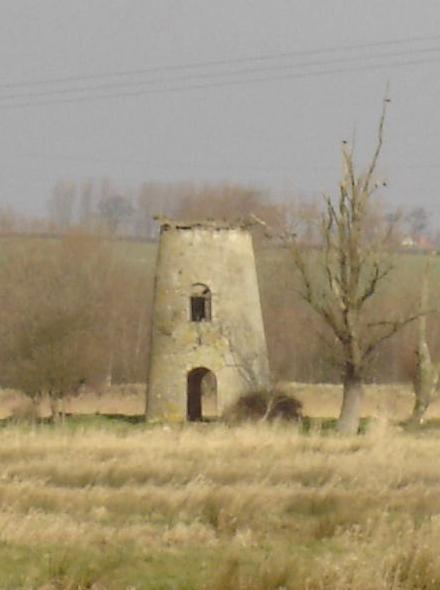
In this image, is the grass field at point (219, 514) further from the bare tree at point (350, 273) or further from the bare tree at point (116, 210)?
the bare tree at point (116, 210)

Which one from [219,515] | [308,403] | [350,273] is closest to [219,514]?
[219,515]

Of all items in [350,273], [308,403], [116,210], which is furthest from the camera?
[116,210]

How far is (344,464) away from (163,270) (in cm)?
1342

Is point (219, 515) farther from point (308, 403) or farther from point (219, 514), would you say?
point (308, 403)

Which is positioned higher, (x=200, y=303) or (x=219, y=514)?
(x=200, y=303)

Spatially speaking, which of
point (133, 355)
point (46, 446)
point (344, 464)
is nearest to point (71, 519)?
Answer: point (344, 464)

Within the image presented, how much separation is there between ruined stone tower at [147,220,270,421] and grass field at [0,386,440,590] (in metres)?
8.47

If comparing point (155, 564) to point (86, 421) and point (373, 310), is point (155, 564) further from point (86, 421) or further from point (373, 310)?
point (373, 310)

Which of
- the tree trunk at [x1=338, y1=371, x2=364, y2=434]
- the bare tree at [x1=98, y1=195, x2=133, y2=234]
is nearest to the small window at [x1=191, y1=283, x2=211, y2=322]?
the tree trunk at [x1=338, y1=371, x2=364, y2=434]

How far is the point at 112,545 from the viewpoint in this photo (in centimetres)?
1096

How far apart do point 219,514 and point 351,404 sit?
48.2ft

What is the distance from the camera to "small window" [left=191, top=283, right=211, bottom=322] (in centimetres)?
2936

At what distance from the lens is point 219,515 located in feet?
40.1

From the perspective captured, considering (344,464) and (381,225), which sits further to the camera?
(381,225)
